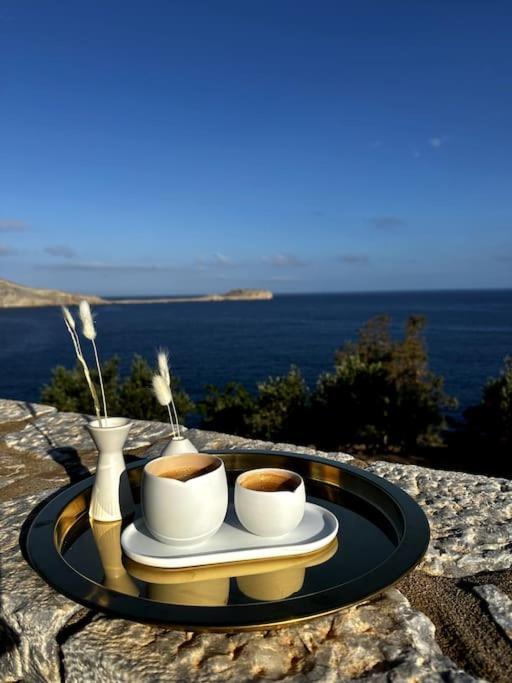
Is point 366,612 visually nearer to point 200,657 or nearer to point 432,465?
point 200,657

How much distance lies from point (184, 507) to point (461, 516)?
4.22 feet

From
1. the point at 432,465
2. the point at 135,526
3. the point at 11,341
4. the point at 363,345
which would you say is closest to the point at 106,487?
the point at 135,526

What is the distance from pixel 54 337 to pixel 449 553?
6072 centimetres

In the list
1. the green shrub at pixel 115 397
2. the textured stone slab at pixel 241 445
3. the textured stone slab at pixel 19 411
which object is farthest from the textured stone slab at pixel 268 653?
the green shrub at pixel 115 397

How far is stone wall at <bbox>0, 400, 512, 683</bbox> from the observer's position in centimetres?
125

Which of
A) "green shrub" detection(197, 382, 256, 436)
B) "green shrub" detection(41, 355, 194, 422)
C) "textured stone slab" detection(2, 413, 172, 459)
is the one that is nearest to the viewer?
"textured stone slab" detection(2, 413, 172, 459)

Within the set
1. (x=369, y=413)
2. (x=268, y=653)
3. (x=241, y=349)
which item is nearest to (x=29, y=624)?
(x=268, y=653)

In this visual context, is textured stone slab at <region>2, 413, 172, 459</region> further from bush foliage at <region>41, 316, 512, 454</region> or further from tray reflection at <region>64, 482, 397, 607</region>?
bush foliage at <region>41, 316, 512, 454</region>

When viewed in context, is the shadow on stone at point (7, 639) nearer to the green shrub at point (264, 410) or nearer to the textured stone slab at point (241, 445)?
the textured stone slab at point (241, 445)

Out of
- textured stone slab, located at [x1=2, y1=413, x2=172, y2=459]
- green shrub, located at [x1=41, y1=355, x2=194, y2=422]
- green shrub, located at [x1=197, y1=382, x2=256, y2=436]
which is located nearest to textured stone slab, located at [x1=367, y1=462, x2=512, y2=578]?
textured stone slab, located at [x1=2, y1=413, x2=172, y2=459]

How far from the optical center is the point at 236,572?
4.73 feet

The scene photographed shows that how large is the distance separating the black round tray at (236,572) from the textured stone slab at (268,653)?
4.9 inches

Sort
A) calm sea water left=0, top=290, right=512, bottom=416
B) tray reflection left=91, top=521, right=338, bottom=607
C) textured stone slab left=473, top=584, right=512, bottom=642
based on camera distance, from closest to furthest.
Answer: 1. tray reflection left=91, top=521, right=338, bottom=607
2. textured stone slab left=473, top=584, right=512, bottom=642
3. calm sea water left=0, top=290, right=512, bottom=416

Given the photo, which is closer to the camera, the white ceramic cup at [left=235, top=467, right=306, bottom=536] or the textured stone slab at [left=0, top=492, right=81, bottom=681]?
the textured stone slab at [left=0, top=492, right=81, bottom=681]
